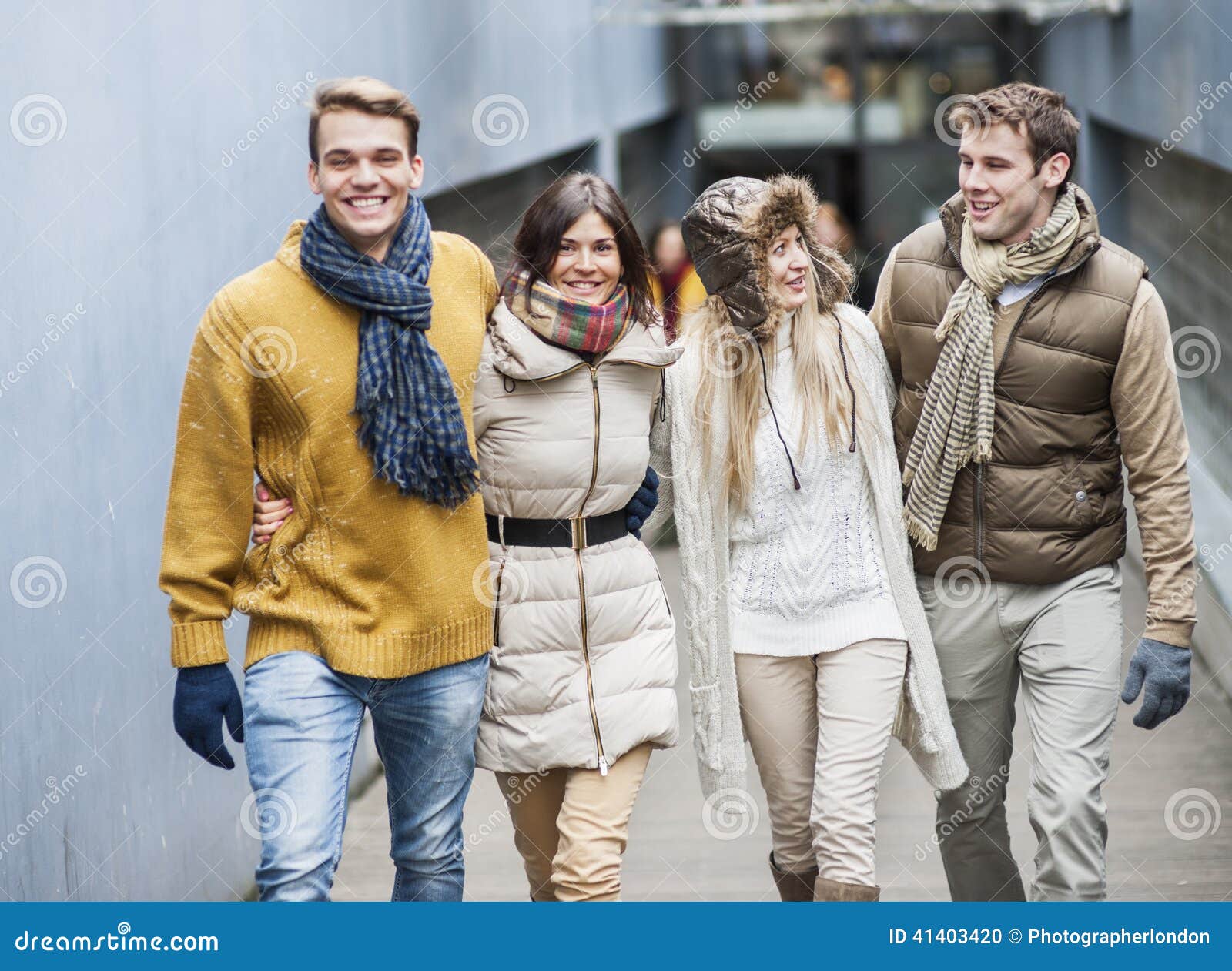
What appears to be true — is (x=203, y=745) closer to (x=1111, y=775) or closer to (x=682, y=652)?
(x=1111, y=775)

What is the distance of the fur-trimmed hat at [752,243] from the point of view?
3.78 m

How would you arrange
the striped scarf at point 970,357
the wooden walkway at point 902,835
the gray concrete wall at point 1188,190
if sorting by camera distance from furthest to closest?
the gray concrete wall at point 1188,190
the wooden walkway at point 902,835
the striped scarf at point 970,357

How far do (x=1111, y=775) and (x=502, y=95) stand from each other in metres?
4.50

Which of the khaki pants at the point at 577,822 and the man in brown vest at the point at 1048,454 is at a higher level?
the man in brown vest at the point at 1048,454

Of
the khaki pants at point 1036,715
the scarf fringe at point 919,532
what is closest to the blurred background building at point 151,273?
the scarf fringe at point 919,532

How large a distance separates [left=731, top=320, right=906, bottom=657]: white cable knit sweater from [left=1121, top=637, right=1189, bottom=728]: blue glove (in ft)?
1.75

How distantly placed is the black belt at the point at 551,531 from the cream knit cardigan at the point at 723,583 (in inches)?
10.4

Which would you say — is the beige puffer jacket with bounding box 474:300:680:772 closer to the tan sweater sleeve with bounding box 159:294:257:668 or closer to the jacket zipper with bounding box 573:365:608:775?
the jacket zipper with bounding box 573:365:608:775

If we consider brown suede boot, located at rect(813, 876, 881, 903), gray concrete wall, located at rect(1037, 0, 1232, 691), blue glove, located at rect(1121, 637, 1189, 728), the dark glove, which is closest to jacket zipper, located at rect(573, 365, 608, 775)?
the dark glove

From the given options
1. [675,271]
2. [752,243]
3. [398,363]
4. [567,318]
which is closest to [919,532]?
[752,243]

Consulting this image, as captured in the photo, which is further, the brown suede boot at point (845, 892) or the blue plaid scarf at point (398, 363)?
the brown suede boot at point (845, 892)

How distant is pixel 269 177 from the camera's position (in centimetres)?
526

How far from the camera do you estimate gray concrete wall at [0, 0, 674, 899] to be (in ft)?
12.3

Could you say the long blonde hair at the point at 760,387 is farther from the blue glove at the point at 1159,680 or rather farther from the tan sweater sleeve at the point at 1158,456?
the blue glove at the point at 1159,680
